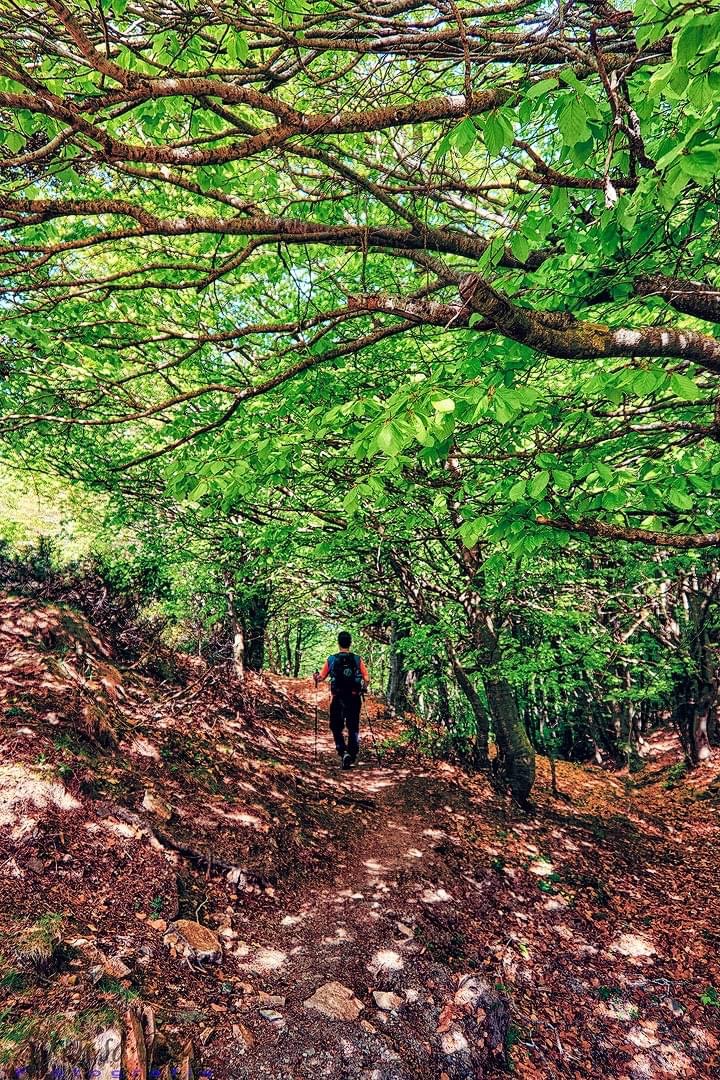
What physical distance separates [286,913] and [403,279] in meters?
8.26

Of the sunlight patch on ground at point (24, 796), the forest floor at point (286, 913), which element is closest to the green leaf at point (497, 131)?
the forest floor at point (286, 913)

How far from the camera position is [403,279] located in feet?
25.1

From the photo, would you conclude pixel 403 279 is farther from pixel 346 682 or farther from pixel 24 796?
pixel 24 796

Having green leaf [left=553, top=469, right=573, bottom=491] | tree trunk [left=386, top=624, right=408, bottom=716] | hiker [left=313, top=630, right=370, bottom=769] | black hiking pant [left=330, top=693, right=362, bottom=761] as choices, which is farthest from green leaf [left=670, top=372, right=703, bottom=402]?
tree trunk [left=386, top=624, right=408, bottom=716]

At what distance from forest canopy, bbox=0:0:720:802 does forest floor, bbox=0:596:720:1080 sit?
2.77 m

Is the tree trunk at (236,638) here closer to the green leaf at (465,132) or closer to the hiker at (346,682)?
the hiker at (346,682)

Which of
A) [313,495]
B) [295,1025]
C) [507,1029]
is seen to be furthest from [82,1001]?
[313,495]

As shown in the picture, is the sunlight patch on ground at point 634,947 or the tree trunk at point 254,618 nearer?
the sunlight patch on ground at point 634,947

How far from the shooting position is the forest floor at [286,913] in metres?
3.68

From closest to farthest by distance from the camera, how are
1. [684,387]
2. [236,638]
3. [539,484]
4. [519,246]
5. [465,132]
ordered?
[465,132], [519,246], [684,387], [539,484], [236,638]

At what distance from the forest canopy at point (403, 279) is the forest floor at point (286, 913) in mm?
2773

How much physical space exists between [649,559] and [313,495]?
5.96 m

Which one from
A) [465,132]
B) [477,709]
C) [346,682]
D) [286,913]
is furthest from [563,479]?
[477,709]

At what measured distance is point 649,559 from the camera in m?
9.00
